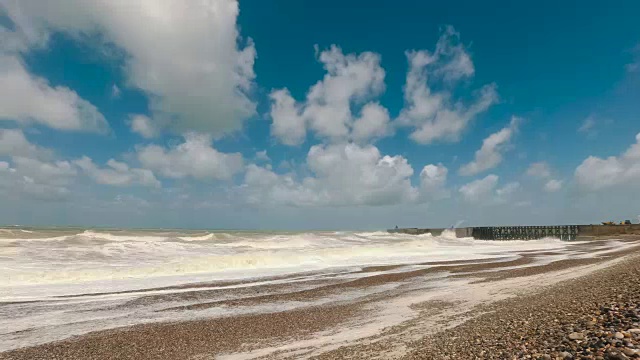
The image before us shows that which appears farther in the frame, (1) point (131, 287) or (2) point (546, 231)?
(2) point (546, 231)

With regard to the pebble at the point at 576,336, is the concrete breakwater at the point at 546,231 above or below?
below

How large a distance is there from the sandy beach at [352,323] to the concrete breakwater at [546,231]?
9315 centimetres

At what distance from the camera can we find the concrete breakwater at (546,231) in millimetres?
89000

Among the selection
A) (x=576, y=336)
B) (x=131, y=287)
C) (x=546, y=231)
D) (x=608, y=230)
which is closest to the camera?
(x=576, y=336)

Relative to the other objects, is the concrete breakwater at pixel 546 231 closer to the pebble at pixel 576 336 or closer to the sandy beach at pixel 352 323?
the sandy beach at pixel 352 323

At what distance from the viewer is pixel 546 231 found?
102062 millimetres

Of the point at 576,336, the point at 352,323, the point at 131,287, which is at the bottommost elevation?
the point at 131,287

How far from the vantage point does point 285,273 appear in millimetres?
27453

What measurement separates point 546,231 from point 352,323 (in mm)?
109497

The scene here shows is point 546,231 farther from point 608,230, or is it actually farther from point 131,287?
point 131,287

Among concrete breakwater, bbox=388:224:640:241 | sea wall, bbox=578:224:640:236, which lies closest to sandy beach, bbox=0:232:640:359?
sea wall, bbox=578:224:640:236

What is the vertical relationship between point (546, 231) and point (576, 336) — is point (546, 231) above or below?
below

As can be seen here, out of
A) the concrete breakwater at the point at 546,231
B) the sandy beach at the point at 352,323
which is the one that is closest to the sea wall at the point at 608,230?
the concrete breakwater at the point at 546,231

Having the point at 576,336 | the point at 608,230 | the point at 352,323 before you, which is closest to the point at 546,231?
the point at 608,230
